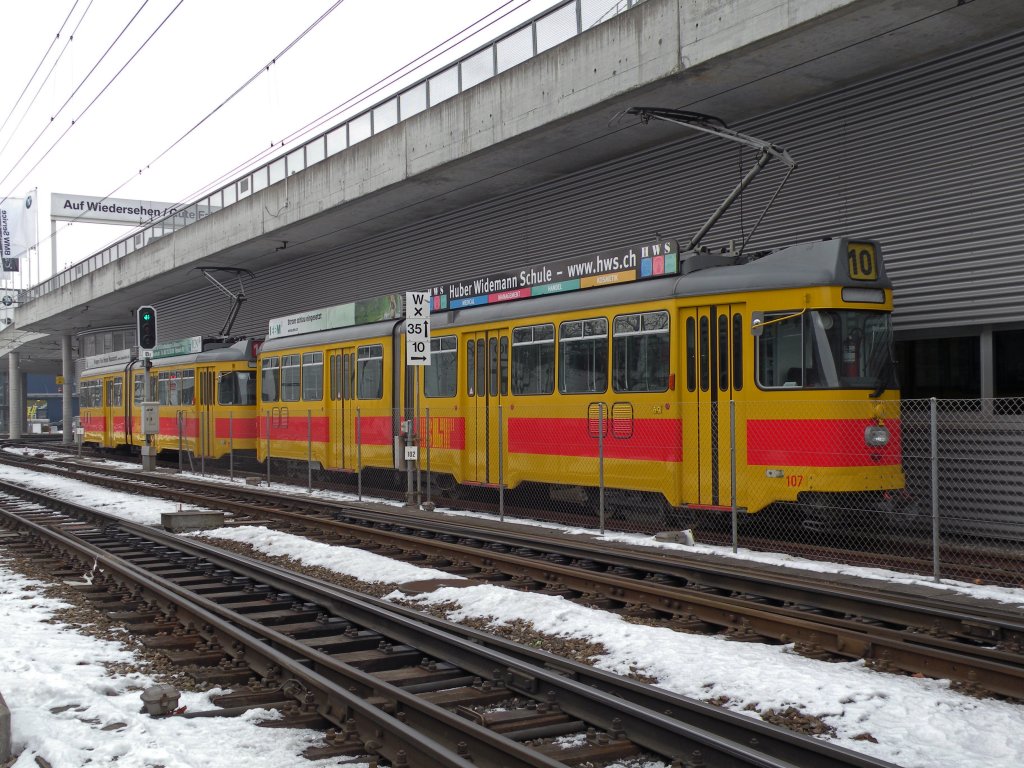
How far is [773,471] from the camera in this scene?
1205 centimetres

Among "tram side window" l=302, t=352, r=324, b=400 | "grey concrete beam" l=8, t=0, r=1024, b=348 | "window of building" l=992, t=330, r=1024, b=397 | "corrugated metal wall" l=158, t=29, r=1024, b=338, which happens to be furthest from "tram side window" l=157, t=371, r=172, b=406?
"window of building" l=992, t=330, r=1024, b=397

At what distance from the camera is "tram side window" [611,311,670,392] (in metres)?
13.4

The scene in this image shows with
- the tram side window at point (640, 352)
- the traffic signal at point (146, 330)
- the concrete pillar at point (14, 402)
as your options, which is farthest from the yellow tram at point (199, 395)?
the concrete pillar at point (14, 402)

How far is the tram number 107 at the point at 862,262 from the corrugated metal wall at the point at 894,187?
2431mm

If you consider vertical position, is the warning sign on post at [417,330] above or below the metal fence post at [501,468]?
above

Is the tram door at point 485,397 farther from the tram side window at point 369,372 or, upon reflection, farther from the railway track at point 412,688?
the railway track at point 412,688

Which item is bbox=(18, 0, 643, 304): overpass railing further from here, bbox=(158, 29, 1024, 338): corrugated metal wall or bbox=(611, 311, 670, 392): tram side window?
bbox=(611, 311, 670, 392): tram side window

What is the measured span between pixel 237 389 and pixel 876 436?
19464mm

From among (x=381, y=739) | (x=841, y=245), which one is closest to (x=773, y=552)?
(x=841, y=245)

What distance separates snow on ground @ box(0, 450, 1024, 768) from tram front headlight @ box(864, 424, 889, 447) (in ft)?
8.74

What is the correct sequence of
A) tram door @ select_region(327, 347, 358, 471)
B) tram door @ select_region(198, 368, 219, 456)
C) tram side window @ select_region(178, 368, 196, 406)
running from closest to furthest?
tram door @ select_region(327, 347, 358, 471) → tram door @ select_region(198, 368, 219, 456) → tram side window @ select_region(178, 368, 196, 406)

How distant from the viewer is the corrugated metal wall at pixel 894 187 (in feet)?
45.3

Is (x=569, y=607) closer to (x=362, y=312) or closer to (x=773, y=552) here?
(x=773, y=552)

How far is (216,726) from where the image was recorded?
5.69 m
